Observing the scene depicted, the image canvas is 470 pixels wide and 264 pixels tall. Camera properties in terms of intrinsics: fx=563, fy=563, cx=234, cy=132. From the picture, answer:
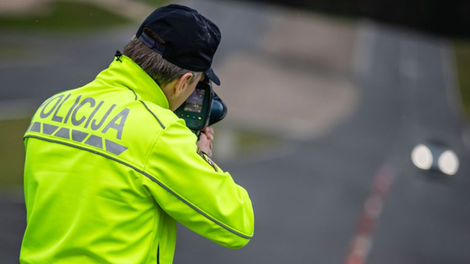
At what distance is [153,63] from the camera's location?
1.77 meters

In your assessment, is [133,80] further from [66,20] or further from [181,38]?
[66,20]

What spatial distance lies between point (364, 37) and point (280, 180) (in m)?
11.6

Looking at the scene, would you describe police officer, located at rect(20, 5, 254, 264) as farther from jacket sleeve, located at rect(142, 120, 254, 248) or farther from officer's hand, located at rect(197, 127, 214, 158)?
officer's hand, located at rect(197, 127, 214, 158)

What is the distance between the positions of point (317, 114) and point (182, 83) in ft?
35.6

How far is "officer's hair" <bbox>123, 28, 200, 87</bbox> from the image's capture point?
1.76 metres

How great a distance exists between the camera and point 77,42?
15.5 m

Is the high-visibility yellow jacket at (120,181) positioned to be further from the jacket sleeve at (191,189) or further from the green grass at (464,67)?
the green grass at (464,67)

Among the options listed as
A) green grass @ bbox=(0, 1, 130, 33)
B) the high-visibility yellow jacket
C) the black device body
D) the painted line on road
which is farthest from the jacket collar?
green grass @ bbox=(0, 1, 130, 33)

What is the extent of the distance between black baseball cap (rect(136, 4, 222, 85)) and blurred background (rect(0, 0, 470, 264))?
2430 mm

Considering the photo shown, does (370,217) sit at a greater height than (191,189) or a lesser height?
lesser

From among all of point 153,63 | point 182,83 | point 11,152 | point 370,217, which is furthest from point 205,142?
point 11,152

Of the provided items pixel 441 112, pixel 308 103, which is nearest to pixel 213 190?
pixel 308 103

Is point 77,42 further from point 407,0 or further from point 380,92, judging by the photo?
point 407,0

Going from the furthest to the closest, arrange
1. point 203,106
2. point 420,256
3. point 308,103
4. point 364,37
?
point 364,37, point 308,103, point 420,256, point 203,106
